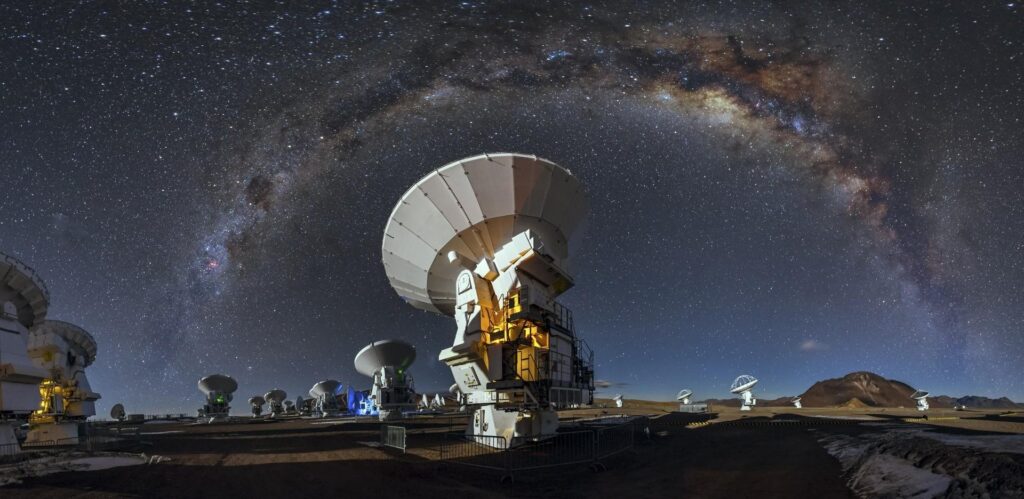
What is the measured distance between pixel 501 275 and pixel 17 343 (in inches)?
662

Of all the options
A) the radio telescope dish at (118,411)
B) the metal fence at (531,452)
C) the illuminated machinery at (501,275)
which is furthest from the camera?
the radio telescope dish at (118,411)

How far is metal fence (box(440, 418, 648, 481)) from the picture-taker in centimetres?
1550

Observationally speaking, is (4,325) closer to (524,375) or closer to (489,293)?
(489,293)

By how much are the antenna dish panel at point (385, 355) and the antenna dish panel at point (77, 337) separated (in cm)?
2047

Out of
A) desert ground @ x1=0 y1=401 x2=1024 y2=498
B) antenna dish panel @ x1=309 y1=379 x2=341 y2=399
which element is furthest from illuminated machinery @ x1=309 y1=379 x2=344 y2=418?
desert ground @ x1=0 y1=401 x2=1024 y2=498

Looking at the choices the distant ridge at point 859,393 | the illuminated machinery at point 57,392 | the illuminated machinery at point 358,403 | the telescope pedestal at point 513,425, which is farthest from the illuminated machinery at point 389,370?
the distant ridge at point 859,393

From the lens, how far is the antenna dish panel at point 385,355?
167ft

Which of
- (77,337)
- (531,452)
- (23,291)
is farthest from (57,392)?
(531,452)

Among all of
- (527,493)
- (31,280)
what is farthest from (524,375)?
(31,280)

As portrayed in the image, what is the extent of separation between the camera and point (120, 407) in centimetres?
6988

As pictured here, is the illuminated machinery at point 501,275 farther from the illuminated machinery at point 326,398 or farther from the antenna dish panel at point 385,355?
the illuminated machinery at point 326,398

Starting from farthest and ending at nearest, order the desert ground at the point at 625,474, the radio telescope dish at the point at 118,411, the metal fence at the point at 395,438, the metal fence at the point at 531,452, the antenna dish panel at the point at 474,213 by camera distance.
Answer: the radio telescope dish at the point at 118,411 < the metal fence at the point at 395,438 < the antenna dish panel at the point at 474,213 < the metal fence at the point at 531,452 < the desert ground at the point at 625,474

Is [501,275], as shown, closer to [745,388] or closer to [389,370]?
Result: [389,370]

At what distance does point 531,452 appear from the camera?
1767 cm
